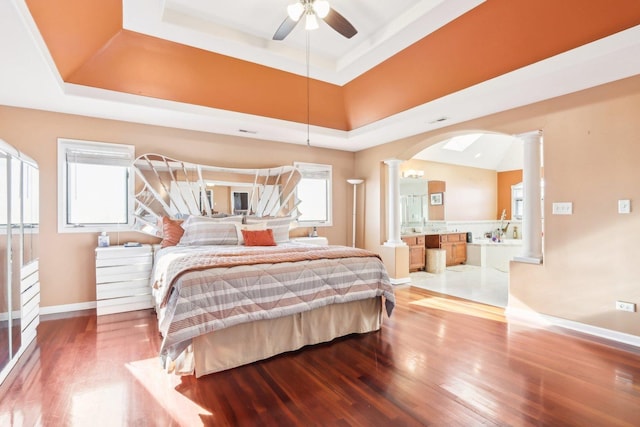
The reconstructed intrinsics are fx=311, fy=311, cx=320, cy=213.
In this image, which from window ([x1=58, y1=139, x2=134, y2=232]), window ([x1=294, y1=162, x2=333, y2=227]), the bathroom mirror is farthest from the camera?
the bathroom mirror

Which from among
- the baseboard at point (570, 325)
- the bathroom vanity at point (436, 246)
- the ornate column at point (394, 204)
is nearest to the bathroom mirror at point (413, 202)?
the bathroom vanity at point (436, 246)

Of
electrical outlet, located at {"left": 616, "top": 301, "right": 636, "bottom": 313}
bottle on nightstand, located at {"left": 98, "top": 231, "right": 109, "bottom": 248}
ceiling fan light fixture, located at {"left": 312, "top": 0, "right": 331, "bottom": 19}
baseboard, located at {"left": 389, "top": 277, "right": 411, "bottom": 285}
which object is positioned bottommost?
baseboard, located at {"left": 389, "top": 277, "right": 411, "bottom": 285}

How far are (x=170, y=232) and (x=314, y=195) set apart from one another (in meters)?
2.78

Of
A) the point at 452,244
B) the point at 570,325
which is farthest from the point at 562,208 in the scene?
the point at 452,244

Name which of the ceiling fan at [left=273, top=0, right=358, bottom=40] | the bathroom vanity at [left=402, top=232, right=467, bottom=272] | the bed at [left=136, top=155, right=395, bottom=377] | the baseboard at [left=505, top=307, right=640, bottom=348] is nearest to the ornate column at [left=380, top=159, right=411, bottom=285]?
the bathroom vanity at [left=402, top=232, right=467, bottom=272]

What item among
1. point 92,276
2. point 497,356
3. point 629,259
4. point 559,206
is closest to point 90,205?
point 92,276

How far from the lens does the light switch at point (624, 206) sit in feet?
9.79

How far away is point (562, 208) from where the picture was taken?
3451 mm

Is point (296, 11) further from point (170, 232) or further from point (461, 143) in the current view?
point (461, 143)

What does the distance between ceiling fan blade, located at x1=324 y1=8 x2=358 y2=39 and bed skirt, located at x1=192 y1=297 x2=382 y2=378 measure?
2556mm

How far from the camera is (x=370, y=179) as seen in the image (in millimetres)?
6102

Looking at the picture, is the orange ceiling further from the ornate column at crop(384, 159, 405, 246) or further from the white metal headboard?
the ornate column at crop(384, 159, 405, 246)

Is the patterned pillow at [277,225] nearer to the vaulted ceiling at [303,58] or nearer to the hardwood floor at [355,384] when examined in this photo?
the vaulted ceiling at [303,58]

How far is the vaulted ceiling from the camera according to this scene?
103 inches
